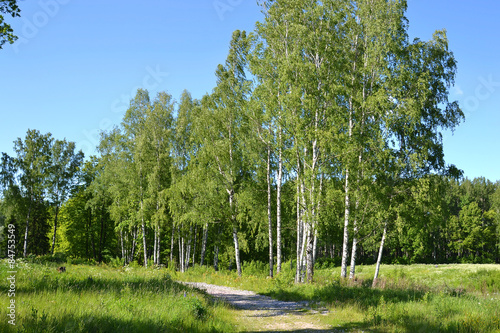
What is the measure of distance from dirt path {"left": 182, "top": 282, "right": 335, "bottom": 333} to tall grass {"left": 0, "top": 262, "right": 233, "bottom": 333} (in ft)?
2.85

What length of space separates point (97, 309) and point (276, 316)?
5.50m

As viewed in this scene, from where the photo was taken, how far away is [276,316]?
10.6 meters

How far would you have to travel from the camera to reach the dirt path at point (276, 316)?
897 centimetres

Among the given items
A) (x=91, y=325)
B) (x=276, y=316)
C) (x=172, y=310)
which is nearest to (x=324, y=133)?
(x=276, y=316)

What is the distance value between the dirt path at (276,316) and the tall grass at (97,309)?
87 cm

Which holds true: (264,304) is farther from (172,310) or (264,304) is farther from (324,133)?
(324,133)

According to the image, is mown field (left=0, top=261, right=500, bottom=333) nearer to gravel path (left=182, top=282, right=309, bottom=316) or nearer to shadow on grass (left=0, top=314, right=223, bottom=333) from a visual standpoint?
shadow on grass (left=0, top=314, right=223, bottom=333)

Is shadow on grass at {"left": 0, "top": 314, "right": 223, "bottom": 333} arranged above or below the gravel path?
above

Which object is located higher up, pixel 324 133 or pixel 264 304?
pixel 324 133

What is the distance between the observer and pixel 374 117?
19469mm

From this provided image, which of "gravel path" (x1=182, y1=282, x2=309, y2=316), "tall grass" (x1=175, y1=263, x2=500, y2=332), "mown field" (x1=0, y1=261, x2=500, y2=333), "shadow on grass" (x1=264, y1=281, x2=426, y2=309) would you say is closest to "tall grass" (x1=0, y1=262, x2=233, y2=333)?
"mown field" (x1=0, y1=261, x2=500, y2=333)

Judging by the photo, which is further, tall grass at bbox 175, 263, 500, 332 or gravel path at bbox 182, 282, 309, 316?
gravel path at bbox 182, 282, 309, 316

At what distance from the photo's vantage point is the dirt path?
8.97 metres

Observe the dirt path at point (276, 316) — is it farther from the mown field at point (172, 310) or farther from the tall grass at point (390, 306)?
the tall grass at point (390, 306)
